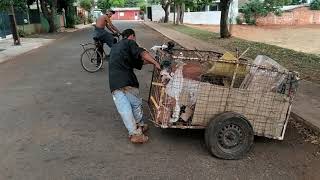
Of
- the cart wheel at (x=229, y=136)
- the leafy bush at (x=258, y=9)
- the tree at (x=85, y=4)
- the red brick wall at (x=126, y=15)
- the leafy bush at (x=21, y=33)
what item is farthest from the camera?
the red brick wall at (x=126, y=15)

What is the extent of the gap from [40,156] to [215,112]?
2.28 m

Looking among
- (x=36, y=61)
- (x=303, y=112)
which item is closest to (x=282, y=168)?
(x=303, y=112)

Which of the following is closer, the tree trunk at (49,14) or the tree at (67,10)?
the tree trunk at (49,14)

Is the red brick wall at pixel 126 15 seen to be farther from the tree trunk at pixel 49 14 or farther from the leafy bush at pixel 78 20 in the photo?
the tree trunk at pixel 49 14

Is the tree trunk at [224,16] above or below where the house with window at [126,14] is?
above

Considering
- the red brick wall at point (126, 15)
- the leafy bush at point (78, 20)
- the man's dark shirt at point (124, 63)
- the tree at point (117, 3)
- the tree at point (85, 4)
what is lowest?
the red brick wall at point (126, 15)

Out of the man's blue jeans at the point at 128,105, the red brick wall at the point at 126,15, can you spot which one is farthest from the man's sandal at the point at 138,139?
the red brick wall at the point at 126,15

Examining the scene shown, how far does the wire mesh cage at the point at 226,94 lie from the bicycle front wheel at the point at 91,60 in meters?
6.64

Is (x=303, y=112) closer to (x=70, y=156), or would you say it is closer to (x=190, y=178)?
(x=190, y=178)

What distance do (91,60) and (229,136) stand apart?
24.9 feet

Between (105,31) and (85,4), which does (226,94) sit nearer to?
(105,31)

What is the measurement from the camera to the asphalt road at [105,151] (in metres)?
5.06

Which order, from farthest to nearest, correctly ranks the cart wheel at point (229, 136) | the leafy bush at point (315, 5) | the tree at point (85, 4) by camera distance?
the tree at point (85, 4)
the leafy bush at point (315, 5)
the cart wheel at point (229, 136)

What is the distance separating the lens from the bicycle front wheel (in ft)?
39.8
